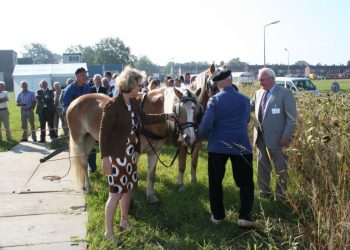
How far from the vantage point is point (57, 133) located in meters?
13.1

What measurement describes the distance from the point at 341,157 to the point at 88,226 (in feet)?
10.2

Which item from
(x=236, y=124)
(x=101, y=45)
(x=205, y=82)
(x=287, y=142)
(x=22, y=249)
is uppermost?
(x=101, y=45)

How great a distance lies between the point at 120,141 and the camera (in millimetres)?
4055

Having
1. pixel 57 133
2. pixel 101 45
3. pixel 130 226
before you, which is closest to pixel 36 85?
pixel 57 133

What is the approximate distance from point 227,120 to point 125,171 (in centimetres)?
132

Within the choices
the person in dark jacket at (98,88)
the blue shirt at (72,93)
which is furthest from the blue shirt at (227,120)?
the person in dark jacket at (98,88)

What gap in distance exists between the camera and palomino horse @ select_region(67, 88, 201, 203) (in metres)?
4.73

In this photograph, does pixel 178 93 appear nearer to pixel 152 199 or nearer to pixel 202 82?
pixel 202 82

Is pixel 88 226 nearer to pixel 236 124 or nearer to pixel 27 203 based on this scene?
pixel 27 203

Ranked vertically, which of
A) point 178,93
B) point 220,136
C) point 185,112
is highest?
point 178,93

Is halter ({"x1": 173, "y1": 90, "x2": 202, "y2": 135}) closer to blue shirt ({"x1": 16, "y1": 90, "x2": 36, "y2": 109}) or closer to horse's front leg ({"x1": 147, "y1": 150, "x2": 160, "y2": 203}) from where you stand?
horse's front leg ({"x1": 147, "y1": 150, "x2": 160, "y2": 203})

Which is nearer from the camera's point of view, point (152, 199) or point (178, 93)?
point (178, 93)

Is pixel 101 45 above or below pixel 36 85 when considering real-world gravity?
above

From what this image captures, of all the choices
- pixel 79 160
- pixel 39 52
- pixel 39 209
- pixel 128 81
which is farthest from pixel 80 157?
pixel 39 52
